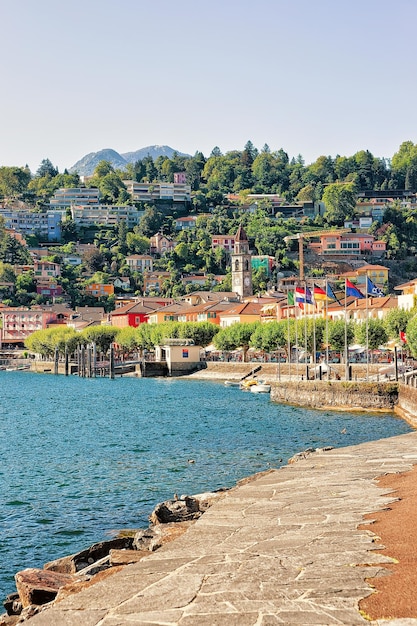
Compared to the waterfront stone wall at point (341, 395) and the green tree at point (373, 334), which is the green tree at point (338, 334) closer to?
the green tree at point (373, 334)

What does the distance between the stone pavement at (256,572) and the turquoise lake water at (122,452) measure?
17.5ft

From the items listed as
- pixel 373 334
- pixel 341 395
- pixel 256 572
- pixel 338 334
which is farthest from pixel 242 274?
pixel 256 572

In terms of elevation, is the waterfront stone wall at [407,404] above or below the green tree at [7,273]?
below

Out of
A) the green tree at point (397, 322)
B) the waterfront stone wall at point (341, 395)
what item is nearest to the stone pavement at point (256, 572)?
the waterfront stone wall at point (341, 395)

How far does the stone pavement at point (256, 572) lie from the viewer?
856cm

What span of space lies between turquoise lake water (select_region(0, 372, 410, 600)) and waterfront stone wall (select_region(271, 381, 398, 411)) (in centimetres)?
141

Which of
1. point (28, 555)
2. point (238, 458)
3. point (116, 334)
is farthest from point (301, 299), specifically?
point (116, 334)

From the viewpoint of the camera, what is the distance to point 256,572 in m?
10.0

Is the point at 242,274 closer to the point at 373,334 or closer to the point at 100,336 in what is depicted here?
the point at 100,336

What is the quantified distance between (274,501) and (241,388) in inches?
2474

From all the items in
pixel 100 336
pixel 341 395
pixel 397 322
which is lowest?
pixel 341 395

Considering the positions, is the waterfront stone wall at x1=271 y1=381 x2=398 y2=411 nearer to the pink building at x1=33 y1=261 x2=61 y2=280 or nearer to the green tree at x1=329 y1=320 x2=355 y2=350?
the green tree at x1=329 y1=320 x2=355 y2=350

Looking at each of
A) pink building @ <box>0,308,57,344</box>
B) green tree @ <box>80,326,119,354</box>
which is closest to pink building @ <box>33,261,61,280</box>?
pink building @ <box>0,308,57,344</box>

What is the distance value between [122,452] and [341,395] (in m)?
20.6
